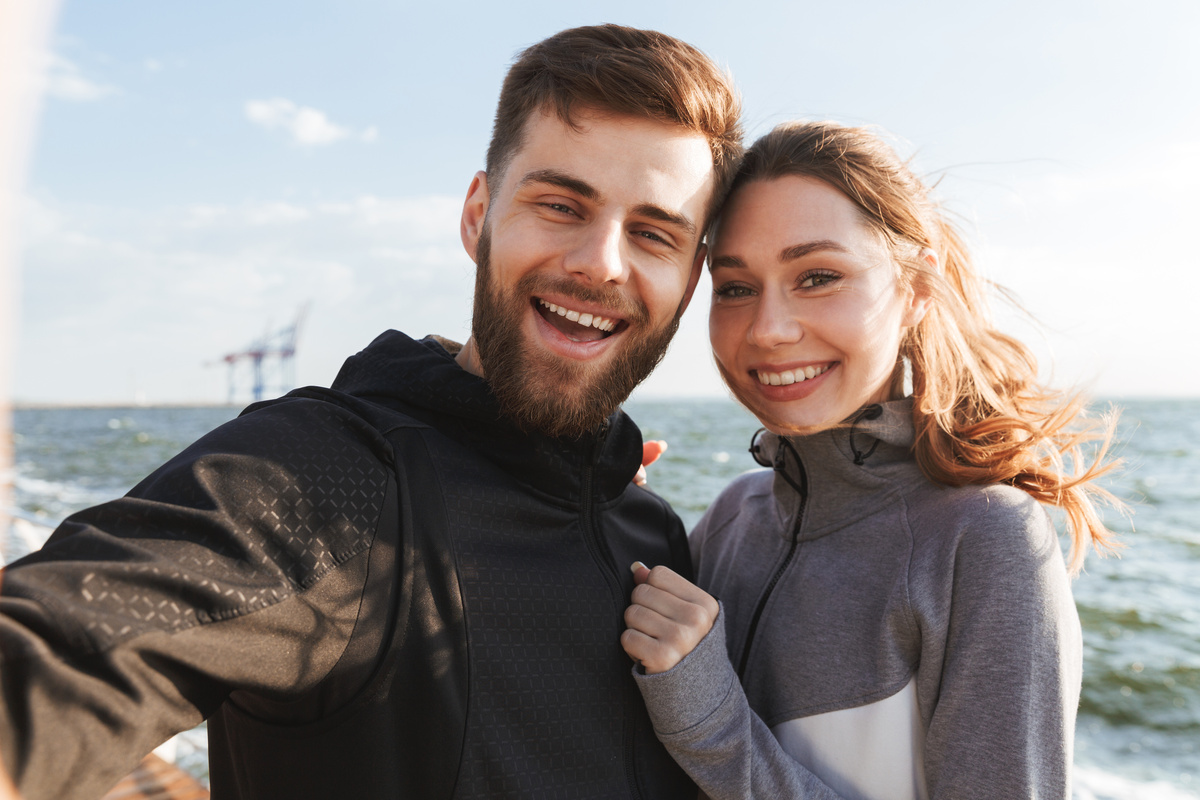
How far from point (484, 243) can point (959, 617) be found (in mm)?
1279

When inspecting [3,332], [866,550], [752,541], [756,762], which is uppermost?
[3,332]

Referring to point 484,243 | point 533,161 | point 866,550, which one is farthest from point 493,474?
point 866,550

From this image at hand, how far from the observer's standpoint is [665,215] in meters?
1.61

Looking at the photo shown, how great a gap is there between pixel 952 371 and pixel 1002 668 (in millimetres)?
812

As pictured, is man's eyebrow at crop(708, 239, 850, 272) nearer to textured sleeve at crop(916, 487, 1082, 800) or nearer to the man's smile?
the man's smile

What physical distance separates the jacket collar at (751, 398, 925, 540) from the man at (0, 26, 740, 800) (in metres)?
0.37

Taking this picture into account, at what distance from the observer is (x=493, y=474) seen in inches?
57.9

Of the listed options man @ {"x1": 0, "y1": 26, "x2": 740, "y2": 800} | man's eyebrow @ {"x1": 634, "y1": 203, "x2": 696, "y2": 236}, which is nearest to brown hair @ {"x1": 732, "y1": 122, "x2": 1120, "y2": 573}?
man @ {"x1": 0, "y1": 26, "x2": 740, "y2": 800}

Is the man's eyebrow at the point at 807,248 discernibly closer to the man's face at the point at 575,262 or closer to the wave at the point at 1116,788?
the man's face at the point at 575,262

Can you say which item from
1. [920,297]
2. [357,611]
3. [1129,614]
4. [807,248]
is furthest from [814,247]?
[1129,614]

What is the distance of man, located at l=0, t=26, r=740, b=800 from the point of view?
845 millimetres

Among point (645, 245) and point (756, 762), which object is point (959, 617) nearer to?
point (756, 762)

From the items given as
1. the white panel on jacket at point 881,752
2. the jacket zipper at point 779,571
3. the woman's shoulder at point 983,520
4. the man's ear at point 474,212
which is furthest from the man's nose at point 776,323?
the white panel on jacket at point 881,752

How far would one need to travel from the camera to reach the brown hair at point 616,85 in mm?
1564
